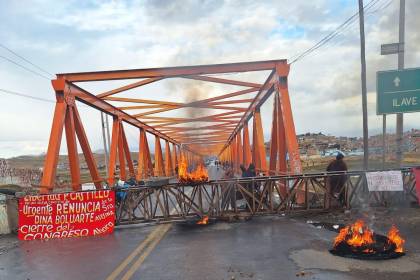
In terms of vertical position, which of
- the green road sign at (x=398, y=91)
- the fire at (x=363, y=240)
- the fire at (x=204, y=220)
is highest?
the green road sign at (x=398, y=91)

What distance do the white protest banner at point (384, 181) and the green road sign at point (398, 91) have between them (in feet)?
6.92

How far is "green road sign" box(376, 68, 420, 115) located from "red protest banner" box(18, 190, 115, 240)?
8.98 meters

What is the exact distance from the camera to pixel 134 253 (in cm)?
803

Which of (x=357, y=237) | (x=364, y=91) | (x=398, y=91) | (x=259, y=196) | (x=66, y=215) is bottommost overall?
(x=66, y=215)

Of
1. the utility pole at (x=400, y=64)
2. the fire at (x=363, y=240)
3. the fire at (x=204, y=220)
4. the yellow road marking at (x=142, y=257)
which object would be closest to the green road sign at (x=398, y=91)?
the utility pole at (x=400, y=64)

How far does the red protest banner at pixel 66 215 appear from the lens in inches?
441

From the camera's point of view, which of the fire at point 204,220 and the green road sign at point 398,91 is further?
the green road sign at point 398,91

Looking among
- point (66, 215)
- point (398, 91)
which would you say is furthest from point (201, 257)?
point (398, 91)

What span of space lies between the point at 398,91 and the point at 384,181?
3025 mm

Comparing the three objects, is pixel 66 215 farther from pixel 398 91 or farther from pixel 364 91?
pixel 364 91

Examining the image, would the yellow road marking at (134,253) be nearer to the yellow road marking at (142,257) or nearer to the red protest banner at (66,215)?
the yellow road marking at (142,257)

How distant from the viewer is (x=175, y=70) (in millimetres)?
16344

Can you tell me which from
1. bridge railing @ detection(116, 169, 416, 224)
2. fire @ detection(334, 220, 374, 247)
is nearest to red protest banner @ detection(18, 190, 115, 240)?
bridge railing @ detection(116, 169, 416, 224)

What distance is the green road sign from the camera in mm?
12547
